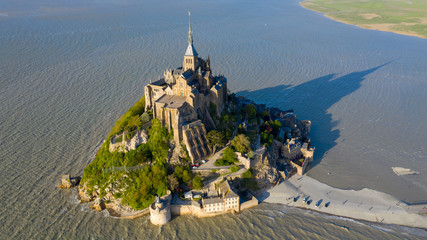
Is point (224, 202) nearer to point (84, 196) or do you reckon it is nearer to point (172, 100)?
point (172, 100)

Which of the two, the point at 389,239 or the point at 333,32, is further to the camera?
the point at 333,32

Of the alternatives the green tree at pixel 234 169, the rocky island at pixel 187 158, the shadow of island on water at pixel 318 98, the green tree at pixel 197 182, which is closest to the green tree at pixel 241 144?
the rocky island at pixel 187 158

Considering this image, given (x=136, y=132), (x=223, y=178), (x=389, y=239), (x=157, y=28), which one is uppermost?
(x=157, y=28)

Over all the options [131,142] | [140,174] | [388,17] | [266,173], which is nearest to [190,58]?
[131,142]

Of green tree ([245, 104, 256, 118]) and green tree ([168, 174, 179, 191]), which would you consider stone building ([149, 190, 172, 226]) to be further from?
green tree ([245, 104, 256, 118])

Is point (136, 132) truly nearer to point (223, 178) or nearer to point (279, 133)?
point (223, 178)

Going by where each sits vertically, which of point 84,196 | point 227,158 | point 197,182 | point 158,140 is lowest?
point 84,196

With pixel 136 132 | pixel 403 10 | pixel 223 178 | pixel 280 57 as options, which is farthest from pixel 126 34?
pixel 403 10

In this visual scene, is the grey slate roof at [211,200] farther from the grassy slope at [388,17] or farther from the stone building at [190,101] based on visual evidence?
the grassy slope at [388,17]
